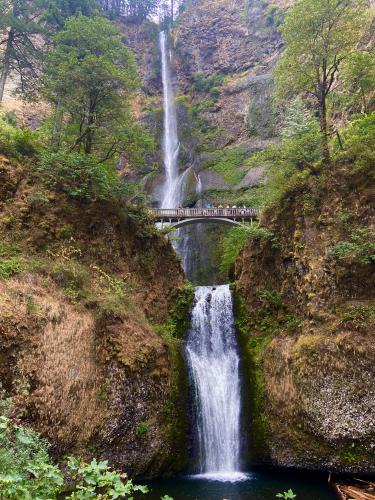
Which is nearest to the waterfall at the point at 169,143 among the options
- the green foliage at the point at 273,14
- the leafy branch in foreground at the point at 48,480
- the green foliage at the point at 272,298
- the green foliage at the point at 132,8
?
the green foliage at the point at 132,8

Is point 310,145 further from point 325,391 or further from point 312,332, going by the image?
point 325,391

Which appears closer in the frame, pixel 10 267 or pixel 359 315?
pixel 10 267

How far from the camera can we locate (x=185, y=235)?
33281 mm

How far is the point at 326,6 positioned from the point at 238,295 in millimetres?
14478

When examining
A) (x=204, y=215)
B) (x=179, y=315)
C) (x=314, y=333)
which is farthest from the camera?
(x=204, y=215)

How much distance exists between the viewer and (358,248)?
13508mm

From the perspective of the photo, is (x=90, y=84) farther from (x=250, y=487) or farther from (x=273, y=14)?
(x=273, y=14)

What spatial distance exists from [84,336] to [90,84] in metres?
12.4

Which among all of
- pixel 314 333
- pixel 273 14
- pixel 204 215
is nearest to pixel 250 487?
pixel 314 333

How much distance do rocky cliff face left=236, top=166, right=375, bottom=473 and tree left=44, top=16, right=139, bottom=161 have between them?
9.60 m

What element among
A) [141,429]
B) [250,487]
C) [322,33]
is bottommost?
[250,487]

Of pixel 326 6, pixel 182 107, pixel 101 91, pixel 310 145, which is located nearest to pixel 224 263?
pixel 310 145

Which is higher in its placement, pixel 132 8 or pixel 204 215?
pixel 132 8

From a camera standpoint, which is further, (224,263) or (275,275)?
(224,263)
